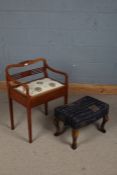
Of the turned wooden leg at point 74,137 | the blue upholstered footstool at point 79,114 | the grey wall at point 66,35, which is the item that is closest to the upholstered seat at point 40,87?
the blue upholstered footstool at point 79,114

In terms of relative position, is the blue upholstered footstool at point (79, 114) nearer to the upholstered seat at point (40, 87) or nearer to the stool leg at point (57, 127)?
the stool leg at point (57, 127)

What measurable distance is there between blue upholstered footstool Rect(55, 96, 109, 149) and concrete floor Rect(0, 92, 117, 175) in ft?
0.36

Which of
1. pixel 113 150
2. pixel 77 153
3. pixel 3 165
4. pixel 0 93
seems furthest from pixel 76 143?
pixel 0 93

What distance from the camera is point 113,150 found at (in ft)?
7.34

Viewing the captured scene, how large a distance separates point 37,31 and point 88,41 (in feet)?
1.80

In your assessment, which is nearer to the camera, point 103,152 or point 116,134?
point 103,152

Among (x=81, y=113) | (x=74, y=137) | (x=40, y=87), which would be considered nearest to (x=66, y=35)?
(x=40, y=87)

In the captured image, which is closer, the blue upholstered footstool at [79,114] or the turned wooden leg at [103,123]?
the blue upholstered footstool at [79,114]

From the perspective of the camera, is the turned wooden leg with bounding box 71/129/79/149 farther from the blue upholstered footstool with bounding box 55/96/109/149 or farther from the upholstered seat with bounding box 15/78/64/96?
the upholstered seat with bounding box 15/78/64/96

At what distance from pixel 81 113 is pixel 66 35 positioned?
1.01 m

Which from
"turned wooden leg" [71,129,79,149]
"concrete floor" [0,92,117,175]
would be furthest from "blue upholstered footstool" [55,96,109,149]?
"concrete floor" [0,92,117,175]

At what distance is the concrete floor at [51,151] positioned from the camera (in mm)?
2039

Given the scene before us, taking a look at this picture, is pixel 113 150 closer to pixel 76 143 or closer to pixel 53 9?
pixel 76 143

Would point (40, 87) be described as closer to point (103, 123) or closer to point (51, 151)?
point (51, 151)
